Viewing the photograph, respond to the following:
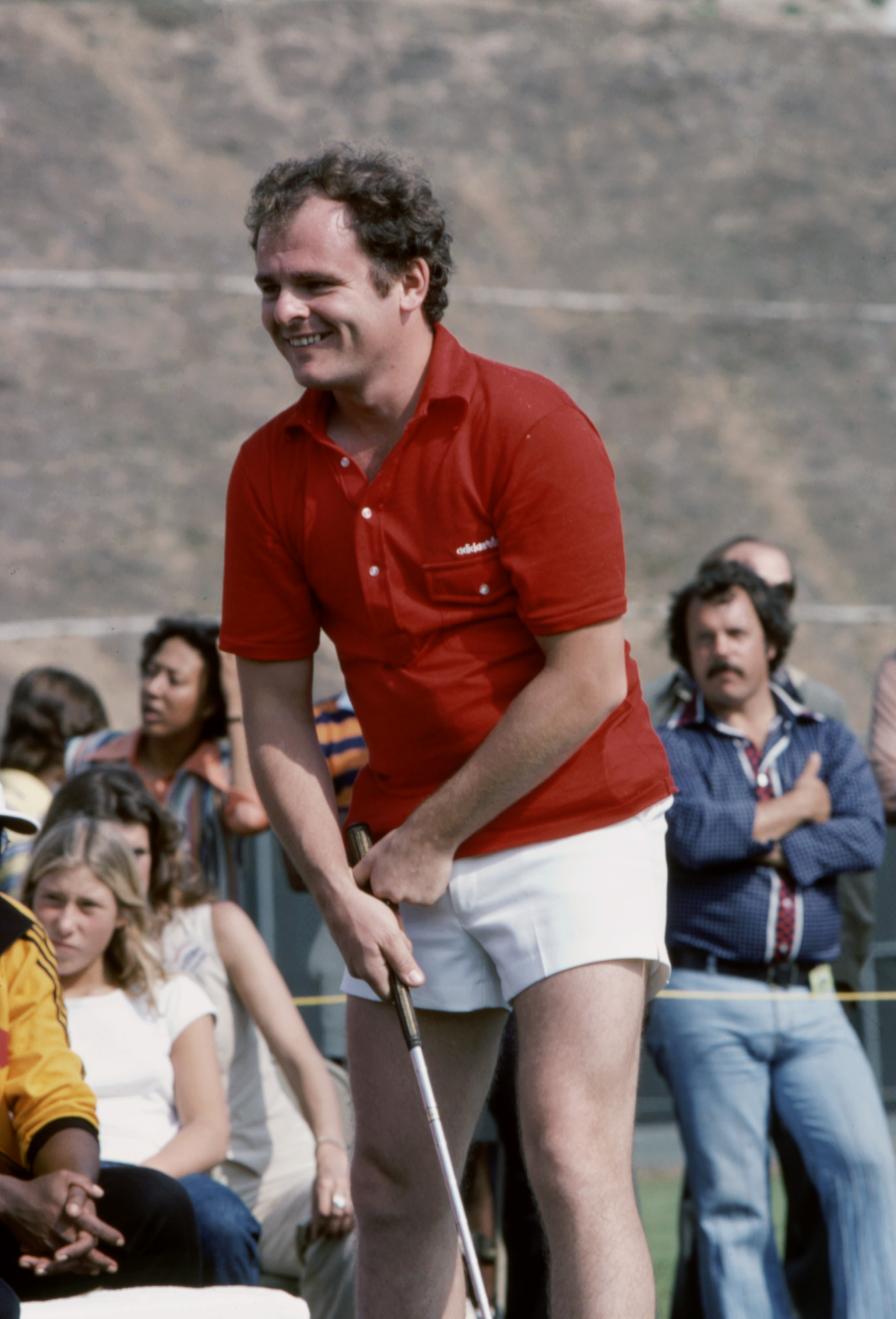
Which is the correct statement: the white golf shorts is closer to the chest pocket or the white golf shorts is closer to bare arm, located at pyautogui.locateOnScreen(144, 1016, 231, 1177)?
the chest pocket

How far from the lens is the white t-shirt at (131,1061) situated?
349cm

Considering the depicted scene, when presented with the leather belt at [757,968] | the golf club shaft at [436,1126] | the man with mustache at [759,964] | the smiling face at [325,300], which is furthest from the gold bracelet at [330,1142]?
the smiling face at [325,300]

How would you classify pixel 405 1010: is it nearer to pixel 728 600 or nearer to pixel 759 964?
pixel 759 964

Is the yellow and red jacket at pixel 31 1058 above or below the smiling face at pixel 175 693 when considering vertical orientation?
below

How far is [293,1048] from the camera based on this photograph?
380 centimetres

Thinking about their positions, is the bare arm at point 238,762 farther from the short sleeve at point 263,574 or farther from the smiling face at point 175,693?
the short sleeve at point 263,574

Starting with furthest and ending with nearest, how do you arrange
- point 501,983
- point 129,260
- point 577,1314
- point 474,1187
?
point 129,260
point 474,1187
point 501,983
point 577,1314

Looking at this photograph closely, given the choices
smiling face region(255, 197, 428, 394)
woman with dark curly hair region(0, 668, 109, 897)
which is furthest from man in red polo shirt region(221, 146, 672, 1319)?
woman with dark curly hair region(0, 668, 109, 897)

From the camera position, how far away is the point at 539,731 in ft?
7.24

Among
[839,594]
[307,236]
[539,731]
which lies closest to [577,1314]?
[539,731]

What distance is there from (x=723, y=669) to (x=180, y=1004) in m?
1.50

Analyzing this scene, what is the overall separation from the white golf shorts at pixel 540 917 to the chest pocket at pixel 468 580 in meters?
0.36

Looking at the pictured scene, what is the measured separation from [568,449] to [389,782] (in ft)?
1.86

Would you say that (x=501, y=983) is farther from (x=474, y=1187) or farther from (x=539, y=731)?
(x=474, y=1187)
